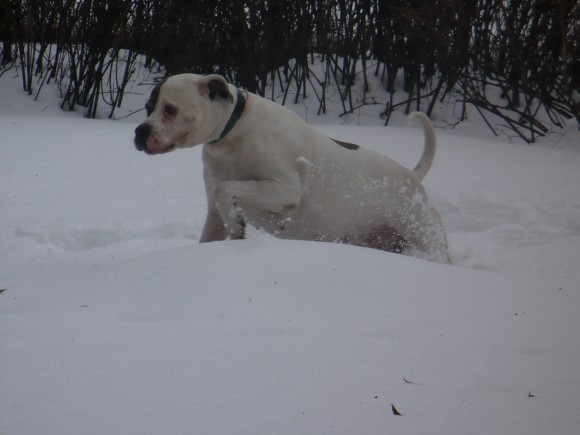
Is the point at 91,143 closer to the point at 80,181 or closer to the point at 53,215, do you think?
the point at 80,181

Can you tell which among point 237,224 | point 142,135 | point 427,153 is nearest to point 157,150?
point 142,135

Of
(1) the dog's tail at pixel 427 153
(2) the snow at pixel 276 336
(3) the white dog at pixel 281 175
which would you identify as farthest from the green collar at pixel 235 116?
(1) the dog's tail at pixel 427 153

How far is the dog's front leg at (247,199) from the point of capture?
370 cm

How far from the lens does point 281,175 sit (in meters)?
3.89

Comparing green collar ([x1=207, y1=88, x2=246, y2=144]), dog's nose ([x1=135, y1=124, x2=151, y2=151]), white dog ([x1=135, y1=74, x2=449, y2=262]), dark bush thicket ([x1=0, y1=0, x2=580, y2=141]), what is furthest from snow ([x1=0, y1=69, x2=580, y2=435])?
dark bush thicket ([x1=0, y1=0, x2=580, y2=141])

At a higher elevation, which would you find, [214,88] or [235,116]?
[214,88]

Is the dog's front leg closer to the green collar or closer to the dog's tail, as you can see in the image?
the green collar

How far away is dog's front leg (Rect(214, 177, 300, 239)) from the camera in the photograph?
3.70 m

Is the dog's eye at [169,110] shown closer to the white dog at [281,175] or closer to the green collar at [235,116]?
the white dog at [281,175]

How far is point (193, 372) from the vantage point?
2.17 metres

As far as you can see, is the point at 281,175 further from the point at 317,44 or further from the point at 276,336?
the point at 317,44

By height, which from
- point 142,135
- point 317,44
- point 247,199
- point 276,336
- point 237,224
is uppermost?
point 142,135

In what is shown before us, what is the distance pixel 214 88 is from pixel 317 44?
5.32 m

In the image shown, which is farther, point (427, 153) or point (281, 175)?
point (427, 153)
